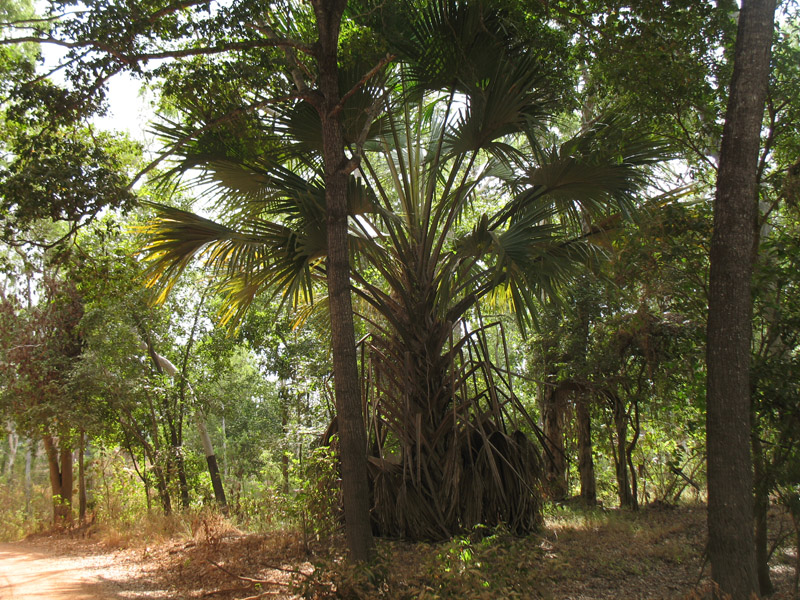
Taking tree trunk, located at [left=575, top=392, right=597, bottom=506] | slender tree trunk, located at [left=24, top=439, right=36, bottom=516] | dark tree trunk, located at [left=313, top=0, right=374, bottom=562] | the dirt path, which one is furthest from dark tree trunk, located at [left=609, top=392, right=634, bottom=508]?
slender tree trunk, located at [left=24, top=439, right=36, bottom=516]

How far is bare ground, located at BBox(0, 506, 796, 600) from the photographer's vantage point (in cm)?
403

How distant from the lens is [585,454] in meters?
9.45

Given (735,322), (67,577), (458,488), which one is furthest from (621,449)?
(67,577)

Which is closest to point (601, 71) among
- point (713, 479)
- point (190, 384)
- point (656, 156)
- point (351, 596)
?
point (656, 156)

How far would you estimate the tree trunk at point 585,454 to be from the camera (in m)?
9.34

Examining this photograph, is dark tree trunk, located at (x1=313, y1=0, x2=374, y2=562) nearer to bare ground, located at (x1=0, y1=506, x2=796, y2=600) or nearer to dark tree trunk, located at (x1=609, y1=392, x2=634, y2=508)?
bare ground, located at (x1=0, y1=506, x2=796, y2=600)

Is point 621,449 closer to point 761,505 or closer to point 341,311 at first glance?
point 761,505

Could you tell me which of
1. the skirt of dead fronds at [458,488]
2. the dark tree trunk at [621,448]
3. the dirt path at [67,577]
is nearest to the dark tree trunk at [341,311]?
the skirt of dead fronds at [458,488]

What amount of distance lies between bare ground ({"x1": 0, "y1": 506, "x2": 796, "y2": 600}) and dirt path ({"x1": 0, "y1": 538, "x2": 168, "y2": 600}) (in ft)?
0.04

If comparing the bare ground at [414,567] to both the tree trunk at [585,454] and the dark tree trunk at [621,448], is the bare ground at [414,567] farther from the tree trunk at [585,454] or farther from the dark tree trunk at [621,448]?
the tree trunk at [585,454]

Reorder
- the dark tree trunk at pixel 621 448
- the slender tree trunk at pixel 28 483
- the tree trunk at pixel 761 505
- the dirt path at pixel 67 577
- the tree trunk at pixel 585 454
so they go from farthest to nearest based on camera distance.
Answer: the slender tree trunk at pixel 28 483
the tree trunk at pixel 585 454
the dark tree trunk at pixel 621 448
the dirt path at pixel 67 577
the tree trunk at pixel 761 505

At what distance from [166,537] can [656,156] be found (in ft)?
24.0

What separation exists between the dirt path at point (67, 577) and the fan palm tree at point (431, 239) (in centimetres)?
257

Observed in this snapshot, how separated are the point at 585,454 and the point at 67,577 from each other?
23.9ft
